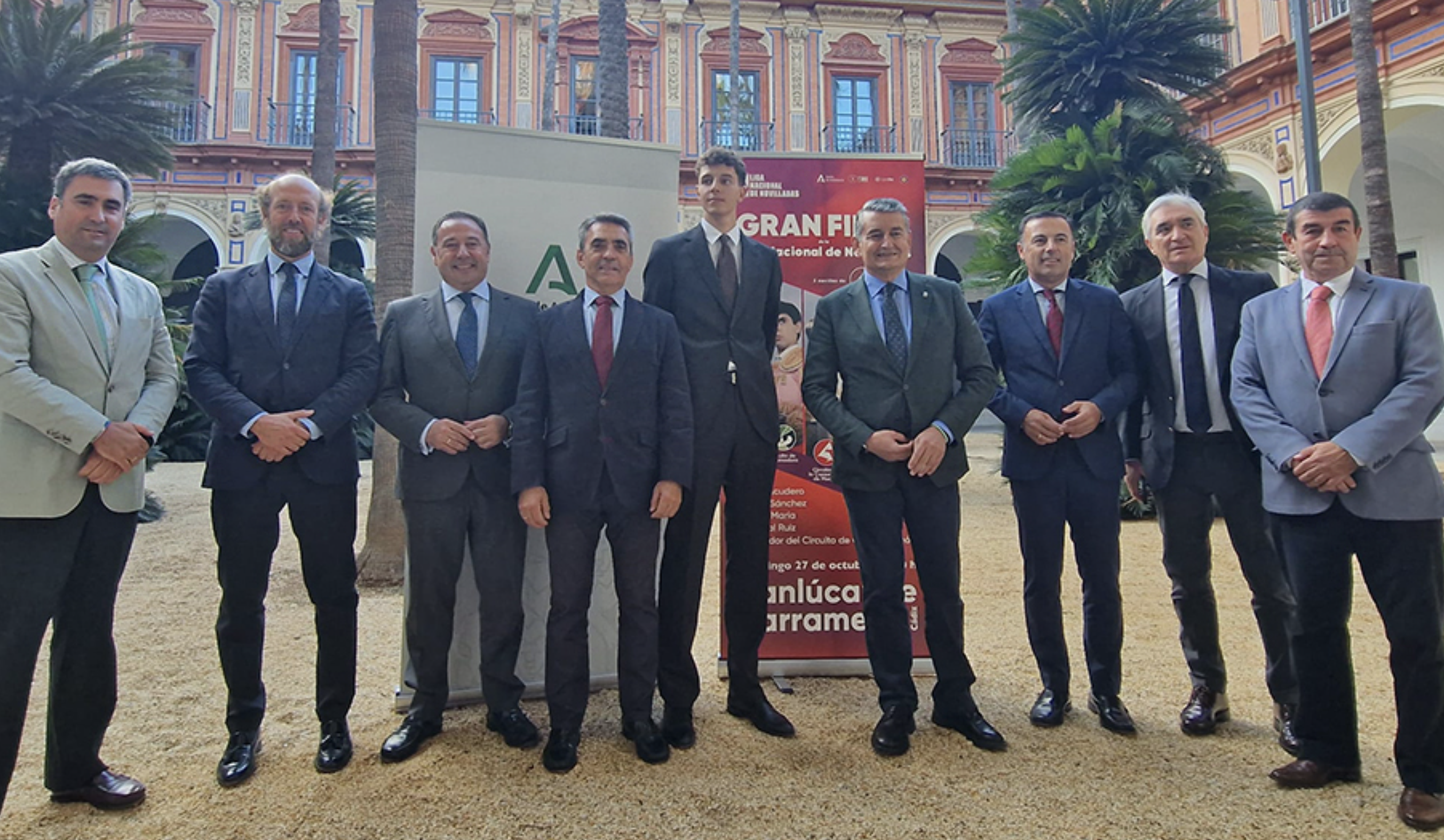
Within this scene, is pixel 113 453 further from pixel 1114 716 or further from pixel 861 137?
pixel 861 137

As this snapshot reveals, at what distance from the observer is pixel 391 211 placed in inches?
221

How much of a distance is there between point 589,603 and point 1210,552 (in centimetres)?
235

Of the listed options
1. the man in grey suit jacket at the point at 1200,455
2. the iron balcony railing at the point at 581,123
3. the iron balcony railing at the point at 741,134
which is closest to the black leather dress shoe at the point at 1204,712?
the man in grey suit jacket at the point at 1200,455

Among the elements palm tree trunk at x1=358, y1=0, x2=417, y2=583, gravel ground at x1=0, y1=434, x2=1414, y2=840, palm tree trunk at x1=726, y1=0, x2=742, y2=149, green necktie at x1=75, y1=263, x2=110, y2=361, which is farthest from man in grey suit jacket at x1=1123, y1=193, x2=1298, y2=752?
palm tree trunk at x1=726, y1=0, x2=742, y2=149

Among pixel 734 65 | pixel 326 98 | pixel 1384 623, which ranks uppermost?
pixel 734 65

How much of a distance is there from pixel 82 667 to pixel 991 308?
353 cm

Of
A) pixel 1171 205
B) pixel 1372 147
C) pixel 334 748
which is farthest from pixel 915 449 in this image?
pixel 1372 147

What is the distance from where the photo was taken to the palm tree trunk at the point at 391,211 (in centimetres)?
557

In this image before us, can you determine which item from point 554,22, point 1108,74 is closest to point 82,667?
point 1108,74

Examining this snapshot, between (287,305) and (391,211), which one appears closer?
(287,305)

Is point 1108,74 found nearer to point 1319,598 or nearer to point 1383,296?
point 1383,296

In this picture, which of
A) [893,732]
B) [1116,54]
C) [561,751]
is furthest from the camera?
[1116,54]

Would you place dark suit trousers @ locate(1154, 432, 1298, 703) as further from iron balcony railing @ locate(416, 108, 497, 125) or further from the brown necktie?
iron balcony railing @ locate(416, 108, 497, 125)

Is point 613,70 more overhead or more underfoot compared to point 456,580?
more overhead
